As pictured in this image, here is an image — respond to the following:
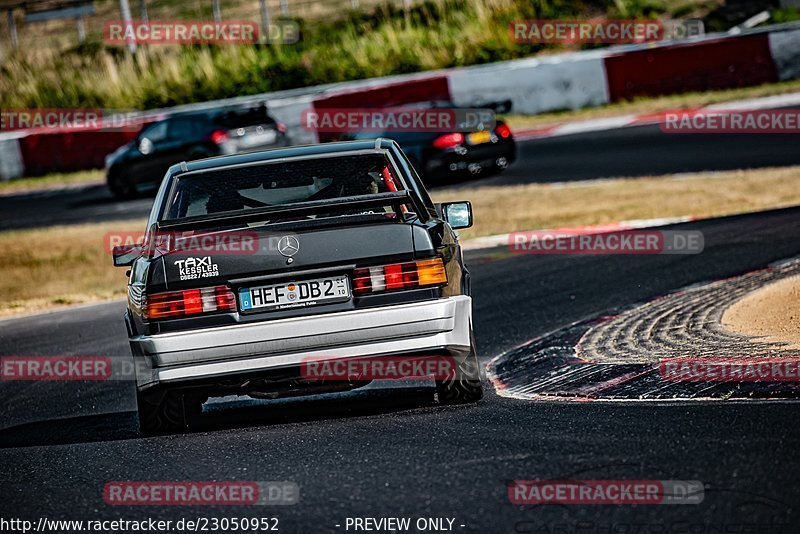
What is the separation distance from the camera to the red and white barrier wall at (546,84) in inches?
891

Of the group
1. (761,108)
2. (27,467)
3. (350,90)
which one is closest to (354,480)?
(27,467)

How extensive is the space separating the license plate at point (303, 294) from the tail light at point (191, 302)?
0.07 metres

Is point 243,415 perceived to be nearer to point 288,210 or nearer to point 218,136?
point 288,210

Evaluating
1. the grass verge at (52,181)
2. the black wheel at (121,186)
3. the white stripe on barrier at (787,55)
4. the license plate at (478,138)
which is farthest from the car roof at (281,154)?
the grass verge at (52,181)

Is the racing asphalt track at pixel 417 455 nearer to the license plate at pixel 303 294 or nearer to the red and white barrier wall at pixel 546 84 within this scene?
the license plate at pixel 303 294

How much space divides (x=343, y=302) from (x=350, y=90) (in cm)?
1924

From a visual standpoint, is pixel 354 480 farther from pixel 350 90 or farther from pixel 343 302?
pixel 350 90

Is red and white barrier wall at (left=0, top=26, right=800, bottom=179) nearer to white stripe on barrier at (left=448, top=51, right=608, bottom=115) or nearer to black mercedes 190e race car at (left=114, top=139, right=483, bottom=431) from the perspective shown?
white stripe on barrier at (left=448, top=51, right=608, bottom=115)

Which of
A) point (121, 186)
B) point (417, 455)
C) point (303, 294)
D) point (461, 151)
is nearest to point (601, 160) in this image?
point (461, 151)

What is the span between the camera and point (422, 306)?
19.2ft

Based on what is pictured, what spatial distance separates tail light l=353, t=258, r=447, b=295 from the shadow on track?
79 cm

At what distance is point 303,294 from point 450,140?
508 inches

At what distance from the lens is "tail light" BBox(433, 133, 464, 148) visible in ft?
60.7

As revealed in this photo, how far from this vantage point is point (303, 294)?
5.87 meters
